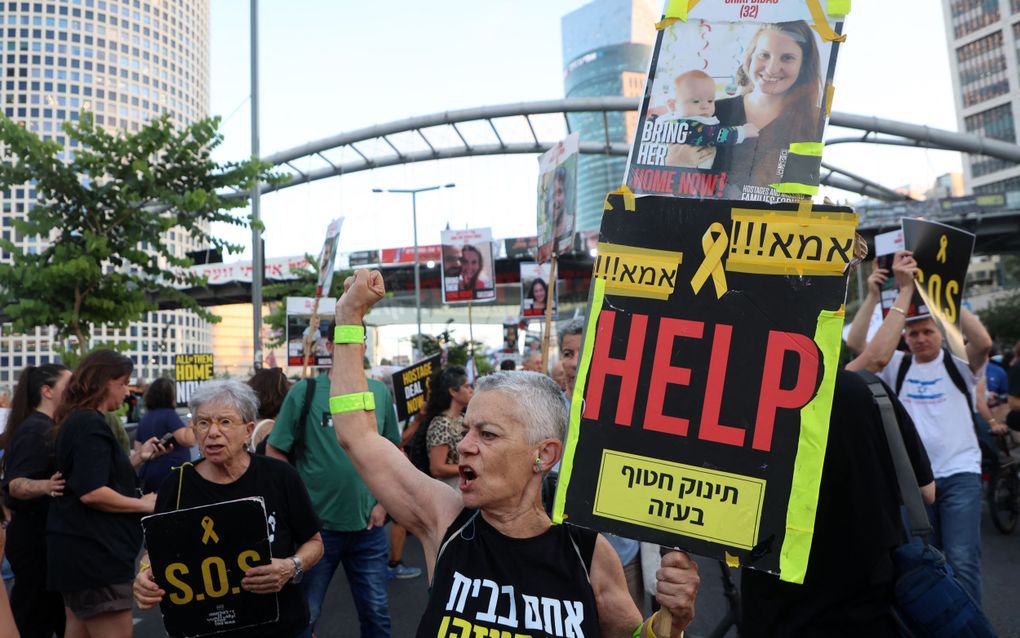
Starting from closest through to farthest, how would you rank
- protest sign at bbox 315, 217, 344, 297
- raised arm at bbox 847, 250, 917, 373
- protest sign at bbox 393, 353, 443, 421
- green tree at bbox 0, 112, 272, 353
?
raised arm at bbox 847, 250, 917, 373, protest sign at bbox 315, 217, 344, 297, protest sign at bbox 393, 353, 443, 421, green tree at bbox 0, 112, 272, 353

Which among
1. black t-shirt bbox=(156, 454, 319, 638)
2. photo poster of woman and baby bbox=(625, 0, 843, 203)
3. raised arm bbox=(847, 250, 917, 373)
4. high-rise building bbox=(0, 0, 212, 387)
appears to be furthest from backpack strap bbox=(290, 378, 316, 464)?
high-rise building bbox=(0, 0, 212, 387)

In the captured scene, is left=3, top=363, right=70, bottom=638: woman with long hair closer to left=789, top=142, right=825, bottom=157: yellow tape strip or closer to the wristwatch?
the wristwatch

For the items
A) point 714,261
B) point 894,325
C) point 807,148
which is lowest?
point 894,325

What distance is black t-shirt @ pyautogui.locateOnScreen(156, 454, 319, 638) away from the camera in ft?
11.1

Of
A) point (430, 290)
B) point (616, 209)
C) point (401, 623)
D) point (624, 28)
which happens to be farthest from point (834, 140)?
point (624, 28)

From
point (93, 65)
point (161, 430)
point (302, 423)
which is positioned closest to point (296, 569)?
point (302, 423)

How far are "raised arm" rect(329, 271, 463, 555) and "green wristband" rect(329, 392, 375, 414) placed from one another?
0.05 ft

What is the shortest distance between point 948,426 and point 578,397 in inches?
135

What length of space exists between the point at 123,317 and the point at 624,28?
144 metres

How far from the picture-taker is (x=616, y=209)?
2096mm

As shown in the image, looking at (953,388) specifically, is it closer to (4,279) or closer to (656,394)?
(656,394)

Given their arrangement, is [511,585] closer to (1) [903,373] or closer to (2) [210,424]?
(2) [210,424]

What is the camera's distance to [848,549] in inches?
93.4

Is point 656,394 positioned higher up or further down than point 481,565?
higher up
